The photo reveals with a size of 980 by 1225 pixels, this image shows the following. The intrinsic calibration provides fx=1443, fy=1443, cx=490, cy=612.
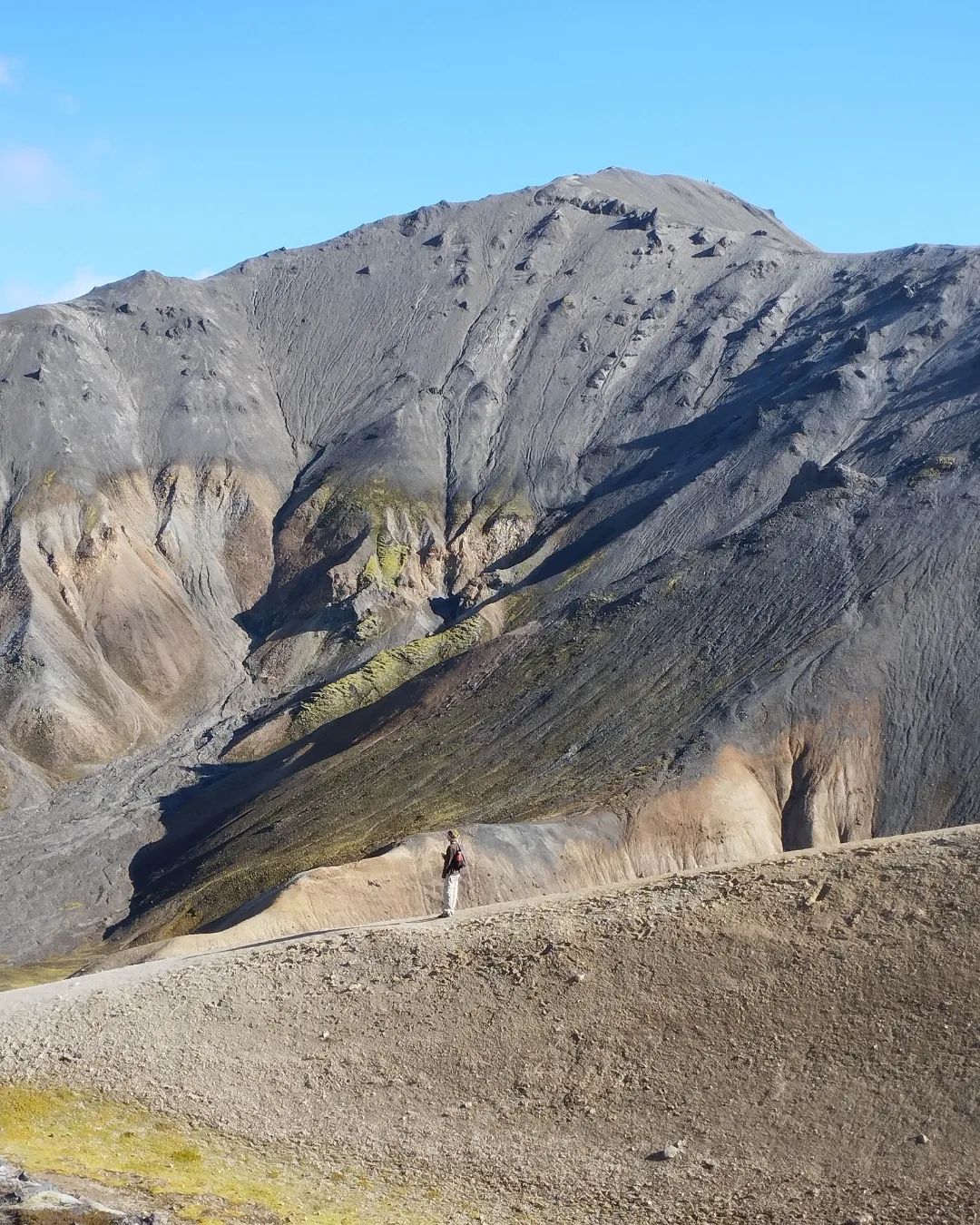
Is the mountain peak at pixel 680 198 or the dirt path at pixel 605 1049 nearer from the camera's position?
the dirt path at pixel 605 1049

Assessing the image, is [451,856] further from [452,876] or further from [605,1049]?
[605,1049]

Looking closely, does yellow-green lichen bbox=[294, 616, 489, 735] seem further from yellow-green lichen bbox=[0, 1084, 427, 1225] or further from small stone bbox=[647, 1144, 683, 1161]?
small stone bbox=[647, 1144, 683, 1161]

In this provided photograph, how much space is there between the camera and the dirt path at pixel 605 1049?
19.8 metres

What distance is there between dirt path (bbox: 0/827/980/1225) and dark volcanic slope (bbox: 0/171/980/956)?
83.6 ft

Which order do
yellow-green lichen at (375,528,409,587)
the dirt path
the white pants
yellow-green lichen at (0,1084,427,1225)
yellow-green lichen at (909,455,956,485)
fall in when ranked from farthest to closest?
yellow-green lichen at (375,528,409,587) → yellow-green lichen at (909,455,956,485) → the white pants → yellow-green lichen at (0,1084,427,1225) → the dirt path

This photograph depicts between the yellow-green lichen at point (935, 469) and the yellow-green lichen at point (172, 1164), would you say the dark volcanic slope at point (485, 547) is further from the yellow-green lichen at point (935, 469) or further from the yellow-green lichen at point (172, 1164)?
the yellow-green lichen at point (172, 1164)

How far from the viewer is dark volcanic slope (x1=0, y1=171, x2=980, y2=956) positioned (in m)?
56.4

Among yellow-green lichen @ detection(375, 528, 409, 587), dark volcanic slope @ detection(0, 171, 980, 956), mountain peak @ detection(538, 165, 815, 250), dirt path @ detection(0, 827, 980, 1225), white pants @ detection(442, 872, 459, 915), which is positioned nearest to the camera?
dirt path @ detection(0, 827, 980, 1225)

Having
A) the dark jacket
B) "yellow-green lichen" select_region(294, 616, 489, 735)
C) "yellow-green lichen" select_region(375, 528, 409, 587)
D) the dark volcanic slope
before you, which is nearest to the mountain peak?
the dark volcanic slope

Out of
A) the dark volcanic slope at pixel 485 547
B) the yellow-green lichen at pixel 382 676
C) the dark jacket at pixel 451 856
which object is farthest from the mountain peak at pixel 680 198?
the dark jacket at pixel 451 856

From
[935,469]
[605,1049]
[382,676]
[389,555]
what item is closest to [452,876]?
[605,1049]

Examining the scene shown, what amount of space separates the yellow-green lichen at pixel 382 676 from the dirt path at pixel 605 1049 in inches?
2014

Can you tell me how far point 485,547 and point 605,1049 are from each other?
75564 mm

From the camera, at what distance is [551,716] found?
6088 centimetres
